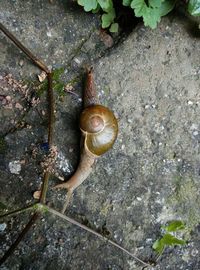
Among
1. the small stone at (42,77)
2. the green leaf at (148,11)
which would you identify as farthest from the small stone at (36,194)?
the green leaf at (148,11)

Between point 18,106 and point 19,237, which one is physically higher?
point 18,106

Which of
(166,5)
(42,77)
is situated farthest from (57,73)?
(166,5)

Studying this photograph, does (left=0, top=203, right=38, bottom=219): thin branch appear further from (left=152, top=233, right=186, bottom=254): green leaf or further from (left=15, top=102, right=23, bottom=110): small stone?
(left=152, top=233, right=186, bottom=254): green leaf

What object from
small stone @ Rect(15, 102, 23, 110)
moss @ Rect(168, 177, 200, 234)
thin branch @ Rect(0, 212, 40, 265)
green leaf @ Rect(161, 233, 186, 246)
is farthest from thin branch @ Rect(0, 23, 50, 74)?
green leaf @ Rect(161, 233, 186, 246)

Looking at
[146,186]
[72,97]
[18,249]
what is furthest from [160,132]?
[18,249]

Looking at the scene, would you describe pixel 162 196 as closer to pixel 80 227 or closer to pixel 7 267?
pixel 80 227

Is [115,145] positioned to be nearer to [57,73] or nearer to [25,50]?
[57,73]
